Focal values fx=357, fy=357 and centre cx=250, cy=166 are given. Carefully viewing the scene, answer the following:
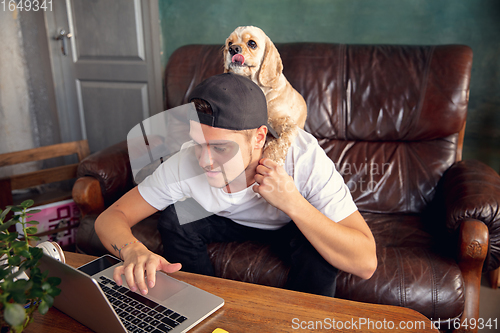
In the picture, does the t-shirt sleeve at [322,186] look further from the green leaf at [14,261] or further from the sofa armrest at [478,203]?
the green leaf at [14,261]

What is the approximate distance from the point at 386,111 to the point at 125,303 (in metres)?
1.57

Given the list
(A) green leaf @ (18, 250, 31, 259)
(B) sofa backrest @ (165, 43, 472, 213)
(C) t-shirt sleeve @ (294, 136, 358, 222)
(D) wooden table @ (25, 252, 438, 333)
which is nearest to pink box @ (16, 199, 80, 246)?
(B) sofa backrest @ (165, 43, 472, 213)

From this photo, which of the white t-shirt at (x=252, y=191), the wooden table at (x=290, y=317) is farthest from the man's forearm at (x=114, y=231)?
the wooden table at (x=290, y=317)

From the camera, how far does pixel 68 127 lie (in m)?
3.16

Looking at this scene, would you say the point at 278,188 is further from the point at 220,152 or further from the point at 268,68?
the point at 268,68

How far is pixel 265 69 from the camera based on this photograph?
1.43m

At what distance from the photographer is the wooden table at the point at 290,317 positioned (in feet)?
2.33

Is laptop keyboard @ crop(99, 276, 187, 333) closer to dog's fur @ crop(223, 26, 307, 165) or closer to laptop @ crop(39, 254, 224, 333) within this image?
laptop @ crop(39, 254, 224, 333)

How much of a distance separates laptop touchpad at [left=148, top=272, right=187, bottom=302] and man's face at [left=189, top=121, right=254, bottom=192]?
335 millimetres

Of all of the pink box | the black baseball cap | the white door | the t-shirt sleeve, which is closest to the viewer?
the black baseball cap

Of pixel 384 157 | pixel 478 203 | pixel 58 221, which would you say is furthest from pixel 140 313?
pixel 58 221

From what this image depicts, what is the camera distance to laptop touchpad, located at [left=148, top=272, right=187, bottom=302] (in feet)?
2.68

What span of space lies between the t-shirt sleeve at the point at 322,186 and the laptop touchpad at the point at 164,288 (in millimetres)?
488

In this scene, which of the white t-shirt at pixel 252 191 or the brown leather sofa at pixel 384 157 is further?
the brown leather sofa at pixel 384 157
